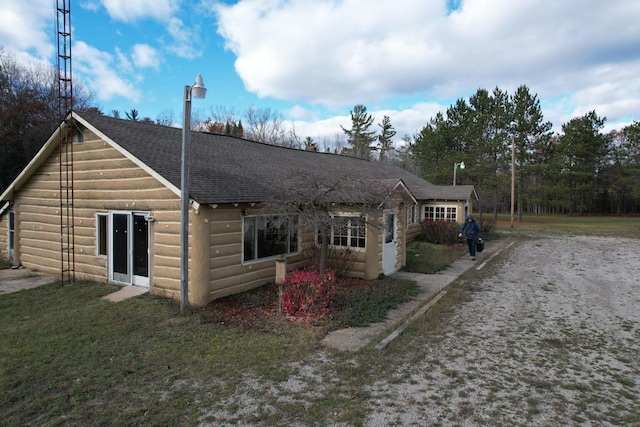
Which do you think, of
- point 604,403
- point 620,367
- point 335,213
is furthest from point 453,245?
point 604,403

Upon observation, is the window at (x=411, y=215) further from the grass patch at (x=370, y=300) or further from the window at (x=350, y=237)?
the grass patch at (x=370, y=300)

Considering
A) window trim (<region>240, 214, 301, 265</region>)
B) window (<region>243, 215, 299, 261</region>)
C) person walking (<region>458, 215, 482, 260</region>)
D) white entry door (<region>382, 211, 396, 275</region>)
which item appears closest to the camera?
window trim (<region>240, 214, 301, 265</region>)

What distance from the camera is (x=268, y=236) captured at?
34.1 ft

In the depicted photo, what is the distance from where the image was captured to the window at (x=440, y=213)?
75.8 feet

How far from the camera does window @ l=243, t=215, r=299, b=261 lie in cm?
963

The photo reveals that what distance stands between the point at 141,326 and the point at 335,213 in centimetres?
585

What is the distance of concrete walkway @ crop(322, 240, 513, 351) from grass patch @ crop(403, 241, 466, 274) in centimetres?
50

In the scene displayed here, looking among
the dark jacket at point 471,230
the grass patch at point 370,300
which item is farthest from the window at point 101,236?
the dark jacket at point 471,230

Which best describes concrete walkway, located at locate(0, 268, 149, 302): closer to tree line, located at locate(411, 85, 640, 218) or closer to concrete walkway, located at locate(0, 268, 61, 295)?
concrete walkway, located at locate(0, 268, 61, 295)

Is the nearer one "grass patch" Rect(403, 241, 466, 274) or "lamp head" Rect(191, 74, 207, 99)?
"lamp head" Rect(191, 74, 207, 99)

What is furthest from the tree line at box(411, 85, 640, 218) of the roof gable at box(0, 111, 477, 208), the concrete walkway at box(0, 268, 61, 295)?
the concrete walkway at box(0, 268, 61, 295)

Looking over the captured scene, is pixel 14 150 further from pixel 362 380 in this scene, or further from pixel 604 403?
pixel 604 403

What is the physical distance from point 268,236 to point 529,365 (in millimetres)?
6661

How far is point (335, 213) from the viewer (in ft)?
36.6
